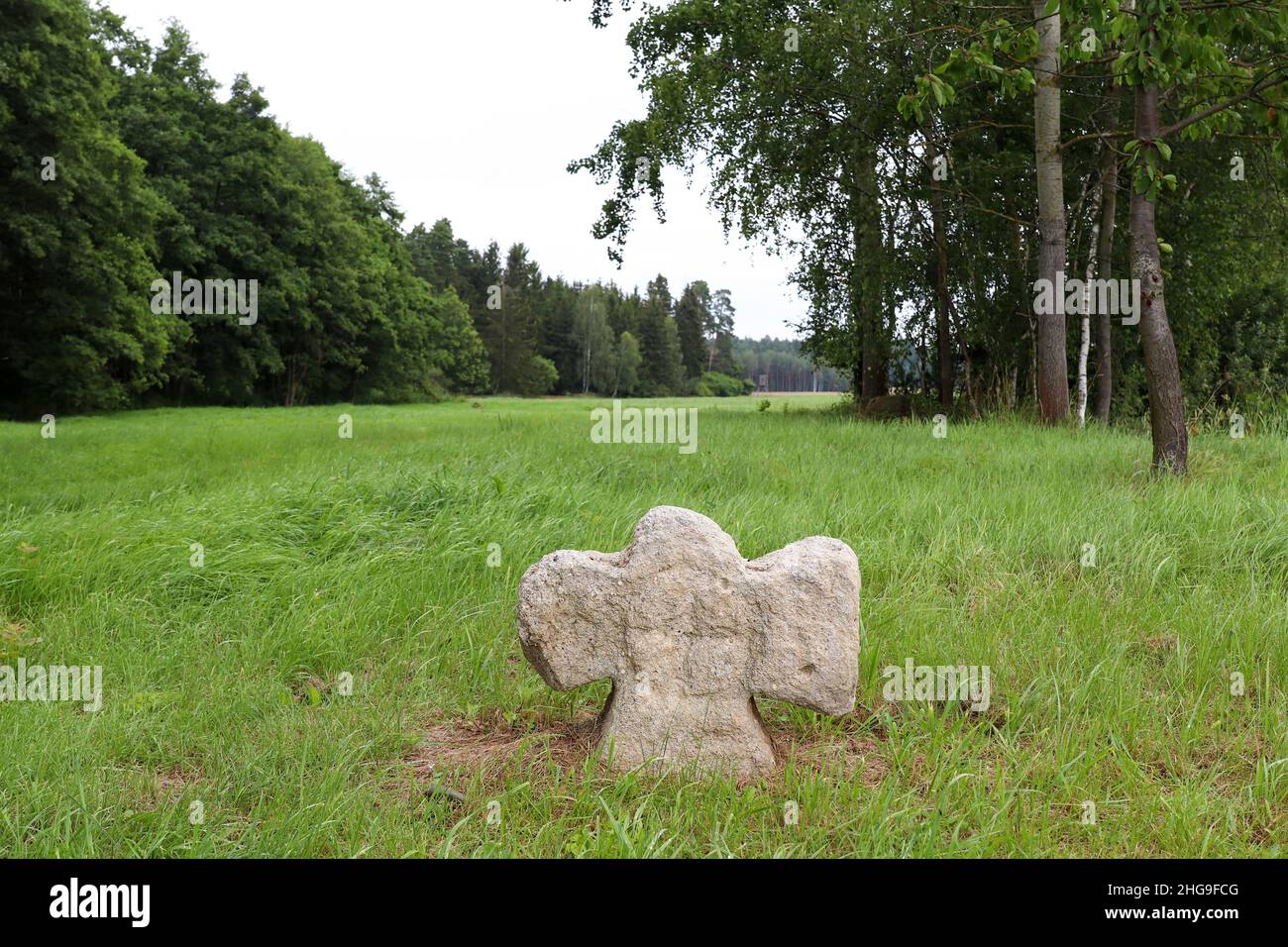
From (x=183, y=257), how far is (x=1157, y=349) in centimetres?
3403

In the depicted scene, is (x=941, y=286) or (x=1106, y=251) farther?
(x=941, y=286)

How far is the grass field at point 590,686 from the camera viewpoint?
3229 millimetres

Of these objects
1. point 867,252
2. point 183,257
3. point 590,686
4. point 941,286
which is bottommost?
point 590,686

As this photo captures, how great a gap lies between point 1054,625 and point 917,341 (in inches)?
591

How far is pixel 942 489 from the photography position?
27.3ft

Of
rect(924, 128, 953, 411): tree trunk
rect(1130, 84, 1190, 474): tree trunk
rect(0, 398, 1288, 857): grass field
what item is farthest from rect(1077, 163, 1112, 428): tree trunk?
rect(0, 398, 1288, 857): grass field

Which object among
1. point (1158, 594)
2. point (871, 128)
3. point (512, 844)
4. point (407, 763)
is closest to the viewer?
point (512, 844)

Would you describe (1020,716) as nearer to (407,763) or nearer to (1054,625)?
(1054,625)

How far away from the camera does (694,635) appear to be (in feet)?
12.2


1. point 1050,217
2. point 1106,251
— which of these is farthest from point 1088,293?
point 1050,217

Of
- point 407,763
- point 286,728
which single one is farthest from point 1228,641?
point 286,728

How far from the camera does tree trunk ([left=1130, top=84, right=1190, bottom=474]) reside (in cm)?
852

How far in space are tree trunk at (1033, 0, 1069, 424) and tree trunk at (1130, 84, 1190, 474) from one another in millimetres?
4762

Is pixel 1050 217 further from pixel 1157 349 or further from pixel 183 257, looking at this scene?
pixel 183 257
